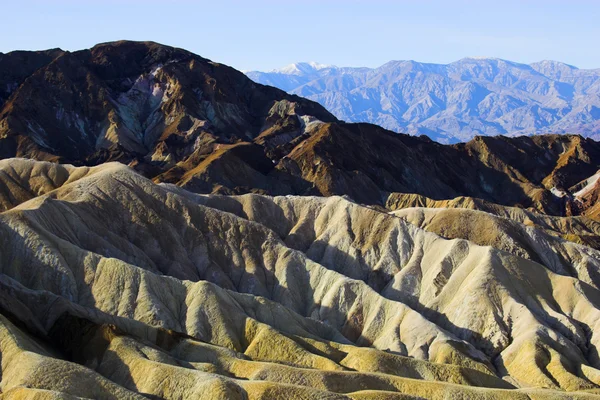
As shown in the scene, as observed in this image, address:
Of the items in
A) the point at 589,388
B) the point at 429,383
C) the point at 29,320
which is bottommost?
the point at 589,388

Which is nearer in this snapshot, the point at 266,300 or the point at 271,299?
the point at 266,300

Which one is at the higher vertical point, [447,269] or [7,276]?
[7,276]

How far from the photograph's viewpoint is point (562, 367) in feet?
335

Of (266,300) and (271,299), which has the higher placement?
(266,300)

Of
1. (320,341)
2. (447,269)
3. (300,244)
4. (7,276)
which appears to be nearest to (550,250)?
(447,269)

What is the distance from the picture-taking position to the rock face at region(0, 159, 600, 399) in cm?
8069

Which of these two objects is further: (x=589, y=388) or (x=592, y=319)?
(x=592, y=319)

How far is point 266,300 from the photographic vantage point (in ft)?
345

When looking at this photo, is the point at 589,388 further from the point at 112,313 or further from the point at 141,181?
the point at 141,181

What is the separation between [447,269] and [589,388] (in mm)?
30095

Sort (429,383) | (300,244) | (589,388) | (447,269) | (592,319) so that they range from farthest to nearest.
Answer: (300,244)
(447,269)
(592,319)
(589,388)
(429,383)

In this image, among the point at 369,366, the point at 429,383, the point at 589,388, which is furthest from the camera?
the point at 589,388

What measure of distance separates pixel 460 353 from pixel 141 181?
1995 inches

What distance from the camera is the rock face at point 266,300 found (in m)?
80.7
